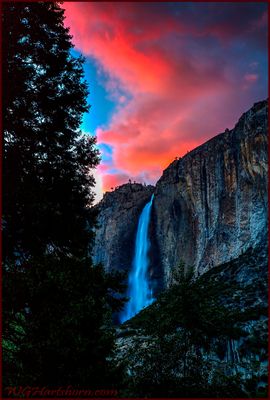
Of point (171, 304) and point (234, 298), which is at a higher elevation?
point (234, 298)

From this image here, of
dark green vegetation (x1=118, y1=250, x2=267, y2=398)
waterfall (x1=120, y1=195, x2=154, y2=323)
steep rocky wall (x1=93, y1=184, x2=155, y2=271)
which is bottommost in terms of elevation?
dark green vegetation (x1=118, y1=250, x2=267, y2=398)

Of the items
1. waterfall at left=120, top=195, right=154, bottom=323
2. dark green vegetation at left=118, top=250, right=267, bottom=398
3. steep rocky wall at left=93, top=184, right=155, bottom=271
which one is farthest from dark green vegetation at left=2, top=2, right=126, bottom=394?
steep rocky wall at left=93, top=184, right=155, bottom=271

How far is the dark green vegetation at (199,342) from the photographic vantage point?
13.0 meters

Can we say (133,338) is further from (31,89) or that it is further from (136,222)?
(136,222)

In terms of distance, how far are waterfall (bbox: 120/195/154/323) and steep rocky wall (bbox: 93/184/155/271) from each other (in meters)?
2.59

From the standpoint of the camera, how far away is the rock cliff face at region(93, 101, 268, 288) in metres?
57.9

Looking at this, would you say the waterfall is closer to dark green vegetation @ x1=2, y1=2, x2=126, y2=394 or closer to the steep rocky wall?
the steep rocky wall

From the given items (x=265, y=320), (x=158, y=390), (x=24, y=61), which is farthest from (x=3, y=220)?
(x=265, y=320)

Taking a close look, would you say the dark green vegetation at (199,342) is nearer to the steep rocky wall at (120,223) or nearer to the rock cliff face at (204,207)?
the rock cliff face at (204,207)

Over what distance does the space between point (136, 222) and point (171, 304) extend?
7021 centimetres

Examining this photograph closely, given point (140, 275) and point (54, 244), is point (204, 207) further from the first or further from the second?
point (54, 244)

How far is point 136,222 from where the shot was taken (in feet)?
299

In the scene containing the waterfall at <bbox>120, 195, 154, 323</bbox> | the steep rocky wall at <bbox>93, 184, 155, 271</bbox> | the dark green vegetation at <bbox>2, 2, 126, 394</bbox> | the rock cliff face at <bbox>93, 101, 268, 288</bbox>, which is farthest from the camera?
the steep rocky wall at <bbox>93, 184, 155, 271</bbox>

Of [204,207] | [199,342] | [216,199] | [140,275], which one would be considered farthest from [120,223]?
[199,342]
